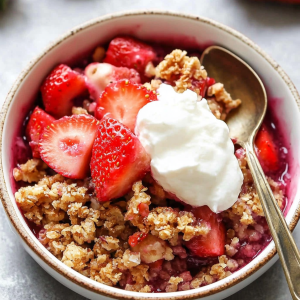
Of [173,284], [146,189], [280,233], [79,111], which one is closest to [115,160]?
[146,189]

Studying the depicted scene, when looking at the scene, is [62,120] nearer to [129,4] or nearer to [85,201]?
[85,201]

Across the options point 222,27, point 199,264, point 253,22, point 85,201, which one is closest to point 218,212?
point 199,264

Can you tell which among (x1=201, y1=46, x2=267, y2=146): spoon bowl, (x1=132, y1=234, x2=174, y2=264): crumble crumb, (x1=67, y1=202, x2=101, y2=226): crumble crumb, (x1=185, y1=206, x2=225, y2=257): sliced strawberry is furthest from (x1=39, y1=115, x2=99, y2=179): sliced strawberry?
(x1=201, y1=46, x2=267, y2=146): spoon bowl

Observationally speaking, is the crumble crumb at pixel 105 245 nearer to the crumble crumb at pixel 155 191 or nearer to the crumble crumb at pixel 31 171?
the crumble crumb at pixel 155 191

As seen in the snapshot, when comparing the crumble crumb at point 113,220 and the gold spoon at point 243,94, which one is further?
the gold spoon at point 243,94

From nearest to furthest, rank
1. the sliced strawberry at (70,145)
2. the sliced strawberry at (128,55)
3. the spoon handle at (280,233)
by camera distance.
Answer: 1. the spoon handle at (280,233)
2. the sliced strawberry at (70,145)
3. the sliced strawberry at (128,55)

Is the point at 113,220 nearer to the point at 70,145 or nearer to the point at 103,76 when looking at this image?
the point at 70,145

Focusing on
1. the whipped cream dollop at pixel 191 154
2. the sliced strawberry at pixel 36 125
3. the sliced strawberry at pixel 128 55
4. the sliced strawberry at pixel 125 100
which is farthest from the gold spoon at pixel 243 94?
the sliced strawberry at pixel 36 125
